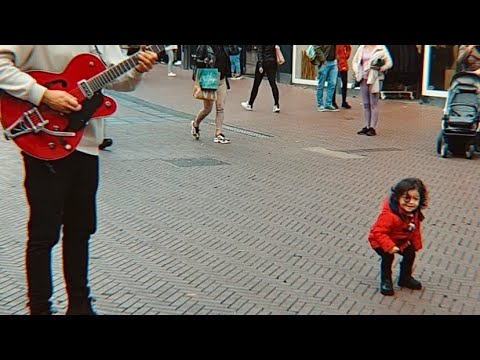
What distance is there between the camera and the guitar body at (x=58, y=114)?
12.2 feet

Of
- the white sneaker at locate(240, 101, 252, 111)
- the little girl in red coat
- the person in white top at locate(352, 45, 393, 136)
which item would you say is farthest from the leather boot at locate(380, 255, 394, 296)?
Answer: the white sneaker at locate(240, 101, 252, 111)

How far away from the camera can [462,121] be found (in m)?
9.48

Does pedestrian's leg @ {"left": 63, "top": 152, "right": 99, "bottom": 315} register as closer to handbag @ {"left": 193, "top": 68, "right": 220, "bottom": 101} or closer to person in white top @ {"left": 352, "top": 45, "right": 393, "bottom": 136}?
handbag @ {"left": 193, "top": 68, "right": 220, "bottom": 101}

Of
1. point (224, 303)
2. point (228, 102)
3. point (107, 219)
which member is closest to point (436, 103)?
point (228, 102)

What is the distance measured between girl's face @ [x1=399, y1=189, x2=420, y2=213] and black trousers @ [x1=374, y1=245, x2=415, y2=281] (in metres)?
0.29

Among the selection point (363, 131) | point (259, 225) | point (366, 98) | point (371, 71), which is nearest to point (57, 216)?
point (259, 225)

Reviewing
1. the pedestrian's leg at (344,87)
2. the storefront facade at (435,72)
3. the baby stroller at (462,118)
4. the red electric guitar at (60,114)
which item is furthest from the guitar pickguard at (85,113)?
the storefront facade at (435,72)

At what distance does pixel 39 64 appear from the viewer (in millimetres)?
3742

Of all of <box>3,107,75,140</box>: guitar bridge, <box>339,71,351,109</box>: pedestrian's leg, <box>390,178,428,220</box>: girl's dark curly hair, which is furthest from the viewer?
<box>339,71,351,109</box>: pedestrian's leg

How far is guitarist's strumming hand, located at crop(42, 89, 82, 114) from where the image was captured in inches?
145
